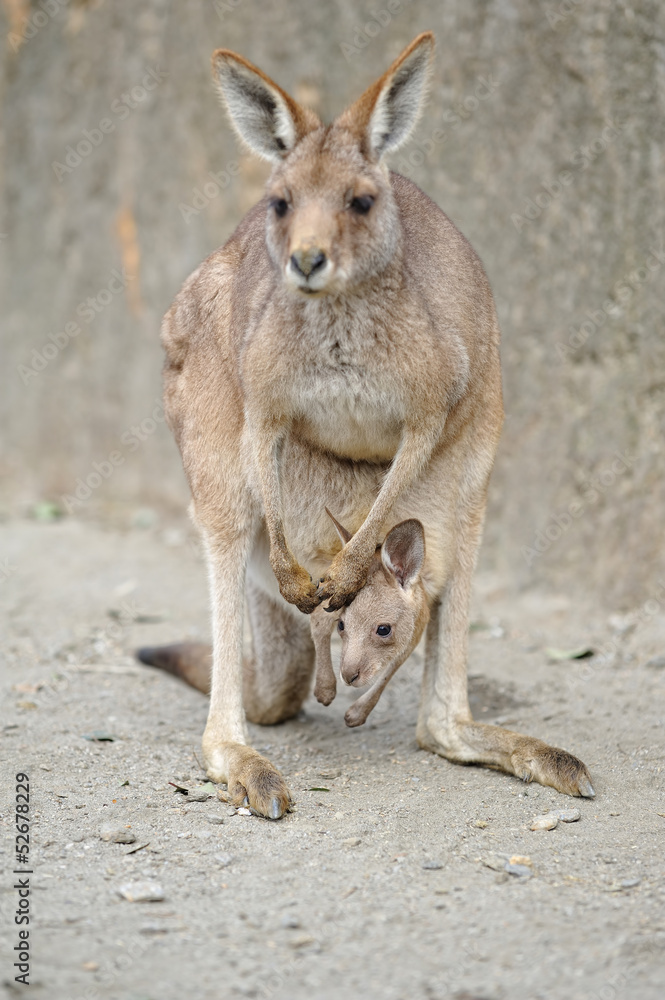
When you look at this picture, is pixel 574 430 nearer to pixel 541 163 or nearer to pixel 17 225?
pixel 541 163

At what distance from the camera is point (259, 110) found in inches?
127

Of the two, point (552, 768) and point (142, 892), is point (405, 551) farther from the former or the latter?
point (142, 892)

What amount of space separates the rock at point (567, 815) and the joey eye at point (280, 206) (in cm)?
181

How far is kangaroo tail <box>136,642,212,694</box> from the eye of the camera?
14.1 feet

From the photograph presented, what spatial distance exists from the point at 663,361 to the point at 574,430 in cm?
59

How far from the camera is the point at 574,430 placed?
17.3 feet

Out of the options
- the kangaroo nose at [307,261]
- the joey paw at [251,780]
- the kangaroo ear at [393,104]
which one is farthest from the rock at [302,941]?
the kangaroo ear at [393,104]

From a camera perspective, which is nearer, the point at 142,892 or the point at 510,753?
the point at 142,892

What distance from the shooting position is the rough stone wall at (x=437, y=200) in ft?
16.3

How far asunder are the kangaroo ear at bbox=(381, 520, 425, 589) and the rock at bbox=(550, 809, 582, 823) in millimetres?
791

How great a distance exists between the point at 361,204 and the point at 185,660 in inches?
79.6

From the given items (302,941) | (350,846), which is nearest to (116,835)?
(350,846)

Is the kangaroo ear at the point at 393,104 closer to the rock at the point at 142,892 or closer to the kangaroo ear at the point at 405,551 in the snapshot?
the kangaroo ear at the point at 405,551

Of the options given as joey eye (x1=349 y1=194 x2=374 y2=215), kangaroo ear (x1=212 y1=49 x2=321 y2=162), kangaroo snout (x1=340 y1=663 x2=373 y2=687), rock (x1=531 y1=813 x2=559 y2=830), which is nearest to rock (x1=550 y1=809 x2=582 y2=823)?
rock (x1=531 y1=813 x2=559 y2=830)
